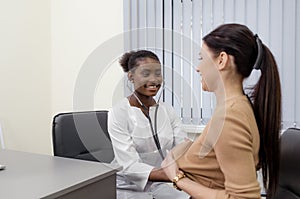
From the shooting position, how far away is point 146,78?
1.43 meters

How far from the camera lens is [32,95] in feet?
9.38

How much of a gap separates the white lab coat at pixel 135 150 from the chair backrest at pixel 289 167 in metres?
0.50

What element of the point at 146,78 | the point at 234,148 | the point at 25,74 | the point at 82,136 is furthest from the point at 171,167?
the point at 25,74

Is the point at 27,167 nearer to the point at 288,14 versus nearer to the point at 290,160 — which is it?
the point at 290,160

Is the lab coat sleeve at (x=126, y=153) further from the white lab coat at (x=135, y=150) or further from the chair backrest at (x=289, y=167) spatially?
the chair backrest at (x=289, y=167)

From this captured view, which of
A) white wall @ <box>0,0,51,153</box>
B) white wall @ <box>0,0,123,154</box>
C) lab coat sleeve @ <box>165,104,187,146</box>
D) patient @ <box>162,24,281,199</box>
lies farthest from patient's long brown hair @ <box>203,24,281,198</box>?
white wall @ <box>0,0,51,153</box>

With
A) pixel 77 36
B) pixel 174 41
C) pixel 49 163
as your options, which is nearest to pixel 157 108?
pixel 49 163

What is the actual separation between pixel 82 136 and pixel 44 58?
153 cm

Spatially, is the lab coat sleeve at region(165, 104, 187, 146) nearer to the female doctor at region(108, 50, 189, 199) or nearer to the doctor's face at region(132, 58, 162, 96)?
the female doctor at region(108, 50, 189, 199)

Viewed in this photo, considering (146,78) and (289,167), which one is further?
(146,78)

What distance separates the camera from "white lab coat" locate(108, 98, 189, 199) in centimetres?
136

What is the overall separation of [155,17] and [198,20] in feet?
1.18

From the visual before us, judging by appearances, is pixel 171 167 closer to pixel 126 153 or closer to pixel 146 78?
pixel 126 153

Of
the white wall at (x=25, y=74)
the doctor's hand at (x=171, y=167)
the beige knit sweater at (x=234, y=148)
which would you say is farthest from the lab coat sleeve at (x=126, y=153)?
the white wall at (x=25, y=74)
